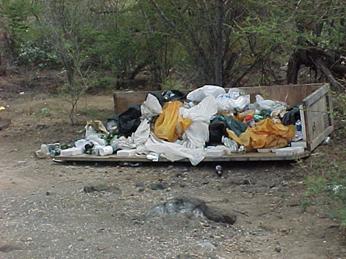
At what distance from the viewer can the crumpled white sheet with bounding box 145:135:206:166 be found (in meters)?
8.95

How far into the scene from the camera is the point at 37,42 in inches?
698

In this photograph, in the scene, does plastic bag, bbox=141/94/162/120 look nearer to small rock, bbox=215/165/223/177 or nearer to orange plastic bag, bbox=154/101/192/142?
orange plastic bag, bbox=154/101/192/142

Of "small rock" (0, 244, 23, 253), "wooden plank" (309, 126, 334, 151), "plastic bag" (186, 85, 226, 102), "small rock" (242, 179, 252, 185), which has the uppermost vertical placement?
"plastic bag" (186, 85, 226, 102)

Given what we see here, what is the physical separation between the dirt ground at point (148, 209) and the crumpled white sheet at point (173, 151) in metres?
0.14

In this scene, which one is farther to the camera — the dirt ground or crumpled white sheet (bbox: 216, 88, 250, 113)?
crumpled white sheet (bbox: 216, 88, 250, 113)

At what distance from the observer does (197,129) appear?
9.25 metres

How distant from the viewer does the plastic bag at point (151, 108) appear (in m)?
9.94

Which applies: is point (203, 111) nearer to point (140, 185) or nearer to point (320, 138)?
point (320, 138)

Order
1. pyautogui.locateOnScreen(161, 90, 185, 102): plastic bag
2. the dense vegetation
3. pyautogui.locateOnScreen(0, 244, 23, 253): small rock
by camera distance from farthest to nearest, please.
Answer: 1. the dense vegetation
2. pyautogui.locateOnScreen(161, 90, 185, 102): plastic bag
3. pyautogui.locateOnScreen(0, 244, 23, 253): small rock

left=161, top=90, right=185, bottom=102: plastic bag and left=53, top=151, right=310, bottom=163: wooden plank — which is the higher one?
left=161, top=90, right=185, bottom=102: plastic bag

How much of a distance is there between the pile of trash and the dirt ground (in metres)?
0.22

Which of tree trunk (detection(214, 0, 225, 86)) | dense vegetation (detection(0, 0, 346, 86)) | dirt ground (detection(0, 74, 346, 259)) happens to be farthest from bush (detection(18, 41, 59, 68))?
dirt ground (detection(0, 74, 346, 259))

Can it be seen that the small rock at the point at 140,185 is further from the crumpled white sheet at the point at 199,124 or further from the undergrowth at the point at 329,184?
the undergrowth at the point at 329,184

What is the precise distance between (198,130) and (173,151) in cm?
44
